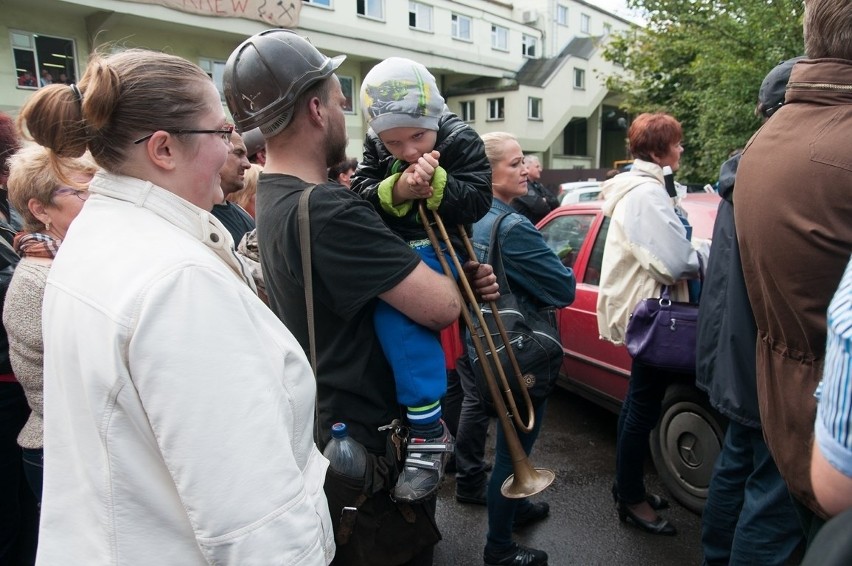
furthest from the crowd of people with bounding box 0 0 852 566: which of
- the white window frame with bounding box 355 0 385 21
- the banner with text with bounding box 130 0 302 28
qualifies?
the white window frame with bounding box 355 0 385 21

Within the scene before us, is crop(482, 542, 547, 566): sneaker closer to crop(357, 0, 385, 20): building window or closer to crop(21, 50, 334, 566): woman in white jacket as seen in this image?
crop(21, 50, 334, 566): woman in white jacket

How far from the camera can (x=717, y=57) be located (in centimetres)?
909

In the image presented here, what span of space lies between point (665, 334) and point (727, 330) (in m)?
0.60

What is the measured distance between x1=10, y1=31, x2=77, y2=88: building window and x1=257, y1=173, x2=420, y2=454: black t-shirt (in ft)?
52.1

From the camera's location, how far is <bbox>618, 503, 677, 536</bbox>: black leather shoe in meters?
2.97

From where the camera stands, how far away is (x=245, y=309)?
1.06 metres

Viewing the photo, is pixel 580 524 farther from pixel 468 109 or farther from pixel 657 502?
pixel 468 109

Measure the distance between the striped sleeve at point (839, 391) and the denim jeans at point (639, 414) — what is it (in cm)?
194

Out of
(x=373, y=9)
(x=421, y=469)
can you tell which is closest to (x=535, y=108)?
(x=373, y=9)

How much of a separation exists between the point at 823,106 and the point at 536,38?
33419mm

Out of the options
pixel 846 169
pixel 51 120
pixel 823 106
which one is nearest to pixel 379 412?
pixel 51 120

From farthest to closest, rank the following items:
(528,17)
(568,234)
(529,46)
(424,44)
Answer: (529,46) → (528,17) → (424,44) → (568,234)

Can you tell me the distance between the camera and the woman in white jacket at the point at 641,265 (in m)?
2.68

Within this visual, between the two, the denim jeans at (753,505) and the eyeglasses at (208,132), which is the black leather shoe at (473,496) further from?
the eyeglasses at (208,132)
